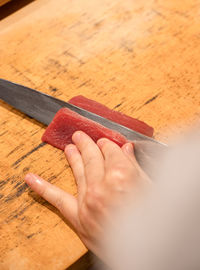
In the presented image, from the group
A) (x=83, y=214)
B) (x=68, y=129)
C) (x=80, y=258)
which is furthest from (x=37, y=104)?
(x=80, y=258)

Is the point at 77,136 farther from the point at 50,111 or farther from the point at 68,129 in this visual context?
the point at 50,111

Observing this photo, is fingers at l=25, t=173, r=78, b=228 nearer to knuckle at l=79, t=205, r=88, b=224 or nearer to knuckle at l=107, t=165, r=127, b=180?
knuckle at l=79, t=205, r=88, b=224

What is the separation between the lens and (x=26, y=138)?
1.28 metres

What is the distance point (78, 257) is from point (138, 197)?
27 centimetres

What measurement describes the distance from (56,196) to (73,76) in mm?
599

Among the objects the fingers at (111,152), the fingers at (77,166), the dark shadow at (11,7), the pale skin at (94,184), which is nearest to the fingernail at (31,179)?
the pale skin at (94,184)

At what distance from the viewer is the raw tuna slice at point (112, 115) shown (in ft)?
4.08

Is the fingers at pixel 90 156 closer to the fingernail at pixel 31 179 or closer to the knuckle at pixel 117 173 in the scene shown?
the knuckle at pixel 117 173

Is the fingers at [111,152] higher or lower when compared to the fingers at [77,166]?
higher

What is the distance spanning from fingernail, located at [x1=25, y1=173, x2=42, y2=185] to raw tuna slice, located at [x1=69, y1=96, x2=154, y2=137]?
342 mm

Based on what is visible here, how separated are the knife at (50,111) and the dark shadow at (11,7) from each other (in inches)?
23.0

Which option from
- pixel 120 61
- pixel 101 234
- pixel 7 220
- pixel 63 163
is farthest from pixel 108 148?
pixel 120 61

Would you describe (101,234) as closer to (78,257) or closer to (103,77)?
(78,257)

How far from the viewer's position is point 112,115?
128 centimetres
